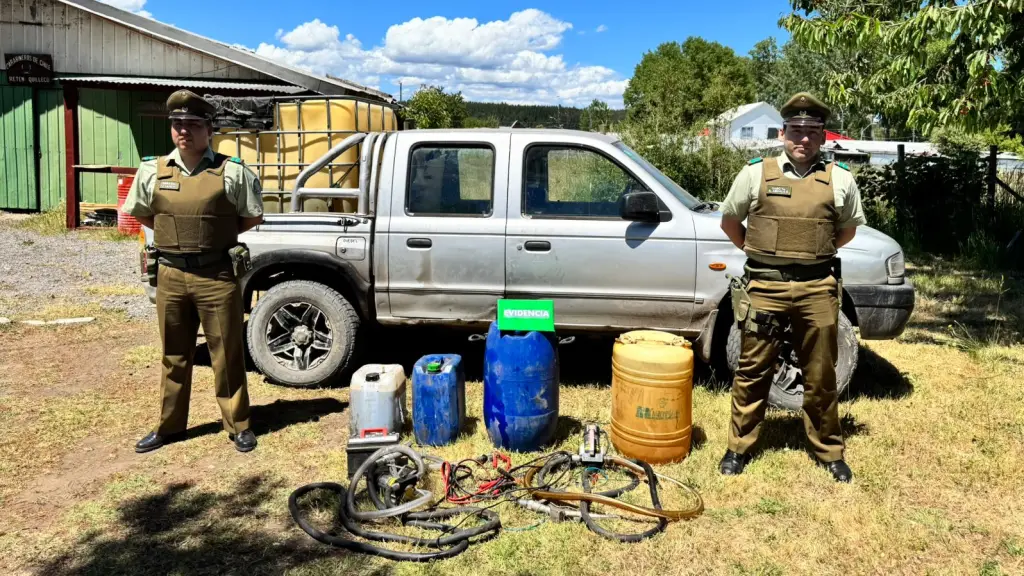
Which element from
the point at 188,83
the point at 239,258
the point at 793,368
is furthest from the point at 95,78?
the point at 793,368

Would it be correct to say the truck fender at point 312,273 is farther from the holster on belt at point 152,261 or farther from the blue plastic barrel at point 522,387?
the blue plastic barrel at point 522,387

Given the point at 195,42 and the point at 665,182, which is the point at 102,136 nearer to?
the point at 195,42

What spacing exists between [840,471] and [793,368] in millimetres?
1007

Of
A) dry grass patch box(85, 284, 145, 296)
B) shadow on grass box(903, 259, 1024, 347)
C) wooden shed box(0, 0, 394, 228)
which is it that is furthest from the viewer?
wooden shed box(0, 0, 394, 228)

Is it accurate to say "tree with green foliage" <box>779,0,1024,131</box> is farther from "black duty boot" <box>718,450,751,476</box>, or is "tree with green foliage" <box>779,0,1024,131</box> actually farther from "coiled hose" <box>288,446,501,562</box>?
"coiled hose" <box>288,446,501,562</box>

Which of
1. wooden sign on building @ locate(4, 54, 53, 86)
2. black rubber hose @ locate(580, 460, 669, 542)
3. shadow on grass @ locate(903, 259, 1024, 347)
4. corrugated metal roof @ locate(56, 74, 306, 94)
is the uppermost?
wooden sign on building @ locate(4, 54, 53, 86)

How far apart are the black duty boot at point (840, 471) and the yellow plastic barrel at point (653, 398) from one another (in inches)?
30.6

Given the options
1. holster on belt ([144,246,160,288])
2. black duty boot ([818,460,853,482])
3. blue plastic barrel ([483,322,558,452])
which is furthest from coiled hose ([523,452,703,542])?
holster on belt ([144,246,160,288])

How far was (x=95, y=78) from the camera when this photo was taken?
1410 centimetres

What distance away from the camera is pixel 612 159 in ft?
17.5

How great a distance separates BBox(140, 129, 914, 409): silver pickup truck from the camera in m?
5.16

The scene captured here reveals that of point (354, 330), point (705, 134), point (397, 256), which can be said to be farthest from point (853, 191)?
point (705, 134)

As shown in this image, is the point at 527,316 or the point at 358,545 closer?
the point at 358,545

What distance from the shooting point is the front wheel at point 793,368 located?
5051mm
